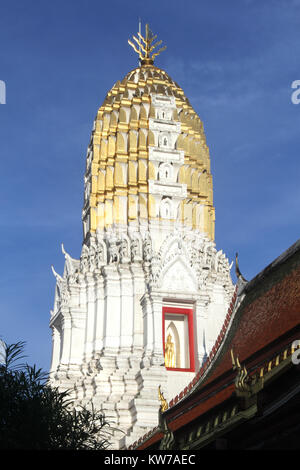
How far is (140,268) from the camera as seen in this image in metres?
32.2

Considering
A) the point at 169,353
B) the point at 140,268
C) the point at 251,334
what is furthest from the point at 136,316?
the point at 251,334

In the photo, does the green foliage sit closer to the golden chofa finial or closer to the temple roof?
the temple roof

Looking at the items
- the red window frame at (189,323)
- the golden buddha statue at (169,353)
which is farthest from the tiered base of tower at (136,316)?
the golden buddha statue at (169,353)

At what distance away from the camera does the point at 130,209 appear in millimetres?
33906

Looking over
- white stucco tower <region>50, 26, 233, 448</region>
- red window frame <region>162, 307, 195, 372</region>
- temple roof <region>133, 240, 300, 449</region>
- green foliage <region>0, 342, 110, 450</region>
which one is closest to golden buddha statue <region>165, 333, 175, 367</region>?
white stucco tower <region>50, 26, 233, 448</region>

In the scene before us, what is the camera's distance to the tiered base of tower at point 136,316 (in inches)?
1121

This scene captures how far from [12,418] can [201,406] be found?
A: 433cm

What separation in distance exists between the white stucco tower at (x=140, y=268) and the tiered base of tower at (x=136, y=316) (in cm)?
5

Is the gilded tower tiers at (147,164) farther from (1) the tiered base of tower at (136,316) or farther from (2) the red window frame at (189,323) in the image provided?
(2) the red window frame at (189,323)

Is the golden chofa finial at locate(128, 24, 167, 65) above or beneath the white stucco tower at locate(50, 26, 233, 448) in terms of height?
above

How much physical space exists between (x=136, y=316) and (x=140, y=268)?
2.49 metres

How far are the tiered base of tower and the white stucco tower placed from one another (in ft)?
0.18

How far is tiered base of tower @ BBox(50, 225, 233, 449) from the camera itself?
28469 mm
